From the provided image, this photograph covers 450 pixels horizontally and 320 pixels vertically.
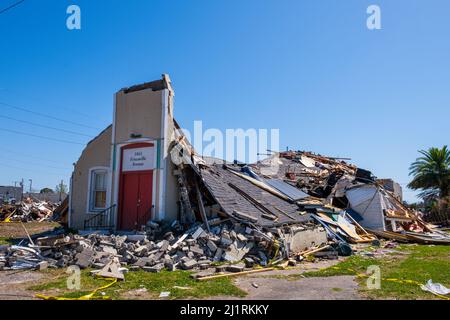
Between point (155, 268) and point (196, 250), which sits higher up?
point (196, 250)

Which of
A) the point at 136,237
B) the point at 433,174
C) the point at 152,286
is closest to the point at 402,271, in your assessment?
the point at 152,286

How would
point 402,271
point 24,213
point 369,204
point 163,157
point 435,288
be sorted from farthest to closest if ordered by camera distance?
point 24,213 < point 369,204 < point 163,157 < point 402,271 < point 435,288

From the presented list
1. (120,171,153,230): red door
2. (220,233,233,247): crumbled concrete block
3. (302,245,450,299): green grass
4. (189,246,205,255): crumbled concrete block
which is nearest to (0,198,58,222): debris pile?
(120,171,153,230): red door

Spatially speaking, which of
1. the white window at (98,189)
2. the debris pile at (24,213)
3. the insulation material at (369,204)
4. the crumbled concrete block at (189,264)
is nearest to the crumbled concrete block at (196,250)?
the crumbled concrete block at (189,264)

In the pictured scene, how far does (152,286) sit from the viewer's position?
7.34 m

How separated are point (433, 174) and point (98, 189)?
32.6m

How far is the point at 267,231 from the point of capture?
11.8 metres

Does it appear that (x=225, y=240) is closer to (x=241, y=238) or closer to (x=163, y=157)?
(x=241, y=238)

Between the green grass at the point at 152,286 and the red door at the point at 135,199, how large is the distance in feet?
17.4

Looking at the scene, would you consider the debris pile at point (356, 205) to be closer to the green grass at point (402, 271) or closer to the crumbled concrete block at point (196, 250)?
the green grass at point (402, 271)
